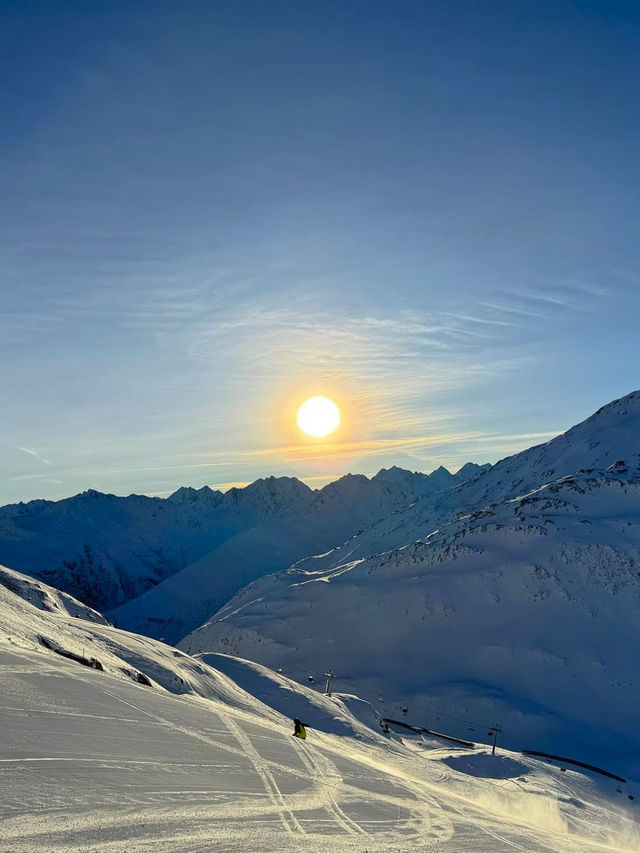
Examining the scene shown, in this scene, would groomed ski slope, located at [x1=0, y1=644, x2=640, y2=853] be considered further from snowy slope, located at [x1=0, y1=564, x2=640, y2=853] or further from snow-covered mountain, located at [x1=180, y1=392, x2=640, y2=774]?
snow-covered mountain, located at [x1=180, y1=392, x2=640, y2=774]

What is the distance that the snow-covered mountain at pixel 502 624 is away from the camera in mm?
78250

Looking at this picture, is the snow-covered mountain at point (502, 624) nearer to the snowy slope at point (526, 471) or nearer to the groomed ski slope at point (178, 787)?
the snowy slope at point (526, 471)

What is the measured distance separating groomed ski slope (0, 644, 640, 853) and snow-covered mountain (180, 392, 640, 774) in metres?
58.3

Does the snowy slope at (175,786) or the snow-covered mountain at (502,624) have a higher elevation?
the snowy slope at (175,786)

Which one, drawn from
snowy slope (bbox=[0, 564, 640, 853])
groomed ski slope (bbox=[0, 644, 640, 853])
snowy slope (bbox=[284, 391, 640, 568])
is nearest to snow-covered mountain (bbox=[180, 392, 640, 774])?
snowy slope (bbox=[284, 391, 640, 568])

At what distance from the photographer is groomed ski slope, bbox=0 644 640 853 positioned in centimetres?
1147

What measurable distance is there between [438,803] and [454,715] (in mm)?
63470

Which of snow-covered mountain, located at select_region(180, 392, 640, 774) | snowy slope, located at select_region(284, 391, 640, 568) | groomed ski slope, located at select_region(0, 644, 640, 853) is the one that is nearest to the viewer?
groomed ski slope, located at select_region(0, 644, 640, 853)

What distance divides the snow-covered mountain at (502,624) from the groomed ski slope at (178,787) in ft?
191

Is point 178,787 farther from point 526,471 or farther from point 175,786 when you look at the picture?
point 526,471

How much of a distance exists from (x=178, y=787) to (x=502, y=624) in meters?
90.3

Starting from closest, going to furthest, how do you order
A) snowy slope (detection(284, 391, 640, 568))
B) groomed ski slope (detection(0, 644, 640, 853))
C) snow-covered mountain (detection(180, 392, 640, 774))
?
1. groomed ski slope (detection(0, 644, 640, 853))
2. snow-covered mountain (detection(180, 392, 640, 774))
3. snowy slope (detection(284, 391, 640, 568))

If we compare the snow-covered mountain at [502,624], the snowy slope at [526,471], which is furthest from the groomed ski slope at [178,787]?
the snowy slope at [526,471]

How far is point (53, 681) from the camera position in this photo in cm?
1933
